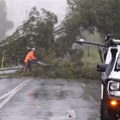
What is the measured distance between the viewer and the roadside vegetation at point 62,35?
31347mm

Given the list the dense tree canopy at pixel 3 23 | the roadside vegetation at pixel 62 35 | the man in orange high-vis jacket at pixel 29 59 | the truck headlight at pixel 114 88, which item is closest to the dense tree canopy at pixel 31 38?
the roadside vegetation at pixel 62 35

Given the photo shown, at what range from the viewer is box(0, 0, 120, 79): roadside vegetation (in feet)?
103

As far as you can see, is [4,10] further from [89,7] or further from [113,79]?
[113,79]

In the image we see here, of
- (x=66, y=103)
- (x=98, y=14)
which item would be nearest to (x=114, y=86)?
(x=66, y=103)

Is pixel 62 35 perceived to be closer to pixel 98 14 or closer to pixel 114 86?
pixel 98 14

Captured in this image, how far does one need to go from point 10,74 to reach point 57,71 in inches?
120

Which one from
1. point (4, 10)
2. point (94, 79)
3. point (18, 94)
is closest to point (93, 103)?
point (18, 94)

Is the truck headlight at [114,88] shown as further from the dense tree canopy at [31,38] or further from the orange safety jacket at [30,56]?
the dense tree canopy at [31,38]

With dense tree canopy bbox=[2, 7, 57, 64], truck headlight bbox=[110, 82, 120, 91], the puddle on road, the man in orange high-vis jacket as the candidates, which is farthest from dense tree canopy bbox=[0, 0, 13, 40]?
truck headlight bbox=[110, 82, 120, 91]

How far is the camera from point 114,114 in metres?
9.30

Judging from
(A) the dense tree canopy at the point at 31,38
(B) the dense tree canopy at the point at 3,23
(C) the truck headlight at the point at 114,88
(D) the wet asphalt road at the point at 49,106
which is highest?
(B) the dense tree canopy at the point at 3,23

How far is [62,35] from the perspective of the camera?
3581 cm

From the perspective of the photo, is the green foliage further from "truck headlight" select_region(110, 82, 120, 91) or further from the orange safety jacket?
"truck headlight" select_region(110, 82, 120, 91)

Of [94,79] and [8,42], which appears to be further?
[8,42]
